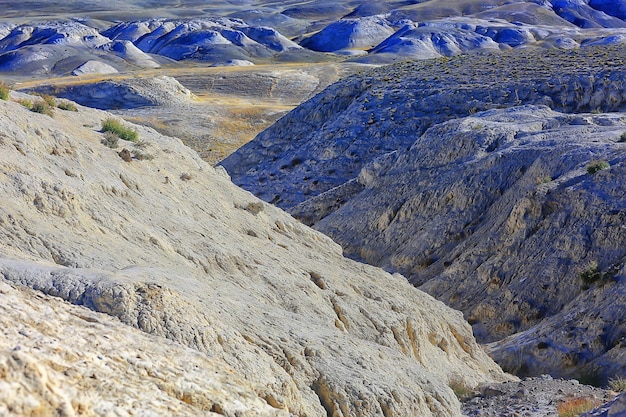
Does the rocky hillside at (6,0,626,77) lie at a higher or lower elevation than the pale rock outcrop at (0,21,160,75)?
lower

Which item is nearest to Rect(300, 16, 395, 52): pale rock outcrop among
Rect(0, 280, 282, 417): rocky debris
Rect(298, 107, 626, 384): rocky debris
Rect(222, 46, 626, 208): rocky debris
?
Rect(222, 46, 626, 208): rocky debris

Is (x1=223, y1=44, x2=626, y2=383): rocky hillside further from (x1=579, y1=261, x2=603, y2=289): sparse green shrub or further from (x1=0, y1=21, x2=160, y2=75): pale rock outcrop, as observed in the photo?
(x1=0, y1=21, x2=160, y2=75): pale rock outcrop

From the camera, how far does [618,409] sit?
21.6 ft

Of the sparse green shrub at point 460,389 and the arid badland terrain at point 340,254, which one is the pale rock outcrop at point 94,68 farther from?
the sparse green shrub at point 460,389

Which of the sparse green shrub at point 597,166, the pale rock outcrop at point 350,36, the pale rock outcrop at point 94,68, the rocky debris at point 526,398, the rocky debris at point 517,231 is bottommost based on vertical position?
the pale rock outcrop at point 350,36

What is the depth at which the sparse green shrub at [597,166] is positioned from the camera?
17656 mm

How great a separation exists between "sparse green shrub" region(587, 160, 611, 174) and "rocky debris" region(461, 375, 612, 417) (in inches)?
Result: 280

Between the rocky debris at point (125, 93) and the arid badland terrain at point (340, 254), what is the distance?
61.6ft

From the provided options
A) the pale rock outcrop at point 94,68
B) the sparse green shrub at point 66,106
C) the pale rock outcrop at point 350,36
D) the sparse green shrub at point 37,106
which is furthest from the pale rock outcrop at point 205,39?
the sparse green shrub at point 37,106

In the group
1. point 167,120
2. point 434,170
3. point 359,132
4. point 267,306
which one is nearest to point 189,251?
point 267,306

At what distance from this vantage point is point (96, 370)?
5.18 m

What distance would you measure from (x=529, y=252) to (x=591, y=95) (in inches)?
603

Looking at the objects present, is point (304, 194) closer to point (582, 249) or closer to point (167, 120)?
point (582, 249)

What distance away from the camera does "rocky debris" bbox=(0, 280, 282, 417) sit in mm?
4602
